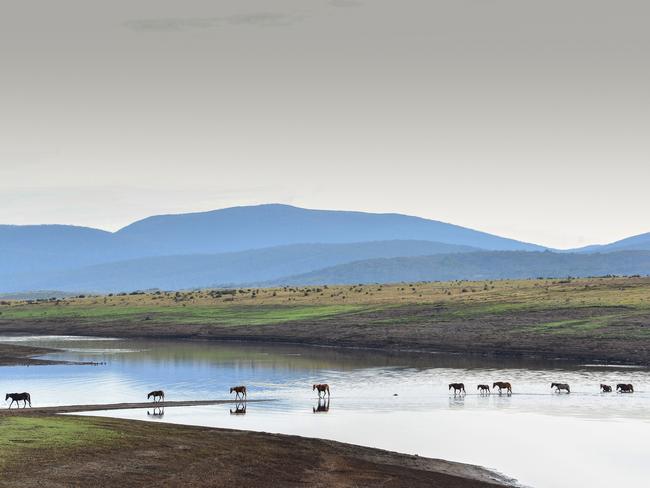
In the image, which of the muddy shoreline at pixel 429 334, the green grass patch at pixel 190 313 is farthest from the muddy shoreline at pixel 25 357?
the green grass patch at pixel 190 313

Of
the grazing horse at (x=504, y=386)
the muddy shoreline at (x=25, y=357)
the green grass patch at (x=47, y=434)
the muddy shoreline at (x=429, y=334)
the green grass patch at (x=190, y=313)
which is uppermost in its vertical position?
the green grass patch at (x=190, y=313)

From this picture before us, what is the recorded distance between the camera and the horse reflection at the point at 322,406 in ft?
177

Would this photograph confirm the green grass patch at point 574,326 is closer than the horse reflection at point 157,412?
No

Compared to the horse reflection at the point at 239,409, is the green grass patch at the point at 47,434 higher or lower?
higher

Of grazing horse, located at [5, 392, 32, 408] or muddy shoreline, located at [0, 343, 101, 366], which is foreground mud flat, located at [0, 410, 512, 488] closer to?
grazing horse, located at [5, 392, 32, 408]

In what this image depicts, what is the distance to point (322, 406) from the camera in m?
55.5

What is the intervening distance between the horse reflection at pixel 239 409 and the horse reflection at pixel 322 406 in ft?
13.1

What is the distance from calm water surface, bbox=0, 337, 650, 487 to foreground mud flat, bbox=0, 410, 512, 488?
132 inches

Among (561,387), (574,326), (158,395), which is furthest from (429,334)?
(158,395)

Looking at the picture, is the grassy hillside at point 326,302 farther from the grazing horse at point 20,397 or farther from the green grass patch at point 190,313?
the grazing horse at point 20,397

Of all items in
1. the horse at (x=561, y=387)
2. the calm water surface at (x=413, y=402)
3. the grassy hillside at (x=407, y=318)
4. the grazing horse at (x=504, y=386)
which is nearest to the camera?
the calm water surface at (x=413, y=402)

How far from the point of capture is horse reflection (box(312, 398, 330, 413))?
54.0 metres

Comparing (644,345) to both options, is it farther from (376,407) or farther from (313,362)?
(376,407)

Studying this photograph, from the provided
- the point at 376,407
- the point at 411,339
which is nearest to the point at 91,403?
the point at 376,407
